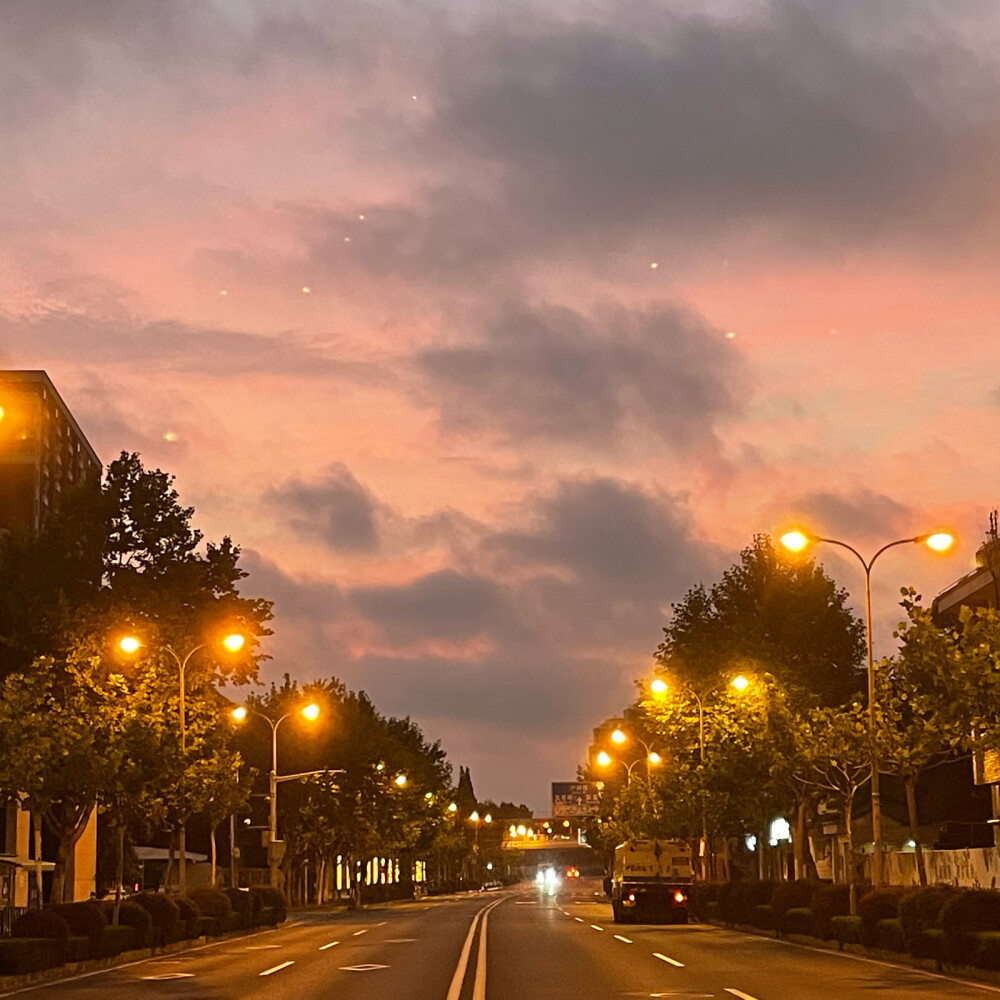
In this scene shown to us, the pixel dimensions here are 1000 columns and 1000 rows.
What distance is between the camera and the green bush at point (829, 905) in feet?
125

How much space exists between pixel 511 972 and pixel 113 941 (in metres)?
12.4

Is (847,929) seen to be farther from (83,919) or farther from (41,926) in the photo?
(41,926)

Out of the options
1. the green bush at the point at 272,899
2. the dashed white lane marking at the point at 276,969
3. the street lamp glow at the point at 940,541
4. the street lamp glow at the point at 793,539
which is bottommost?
the green bush at the point at 272,899

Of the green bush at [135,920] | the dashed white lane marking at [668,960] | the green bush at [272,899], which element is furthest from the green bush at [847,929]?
the green bush at [272,899]

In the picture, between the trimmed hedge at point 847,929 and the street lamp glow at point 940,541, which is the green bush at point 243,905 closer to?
the trimmed hedge at point 847,929

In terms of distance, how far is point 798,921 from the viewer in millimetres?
41156

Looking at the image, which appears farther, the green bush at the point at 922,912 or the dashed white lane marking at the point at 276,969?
the green bush at the point at 922,912

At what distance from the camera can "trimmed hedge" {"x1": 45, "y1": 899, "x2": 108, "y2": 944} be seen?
3391 cm

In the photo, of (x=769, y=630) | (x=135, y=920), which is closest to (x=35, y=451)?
(x=769, y=630)

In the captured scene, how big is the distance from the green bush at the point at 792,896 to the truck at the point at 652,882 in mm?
13341

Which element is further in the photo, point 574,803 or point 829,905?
point 574,803

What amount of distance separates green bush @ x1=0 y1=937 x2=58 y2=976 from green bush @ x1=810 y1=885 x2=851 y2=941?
733 inches

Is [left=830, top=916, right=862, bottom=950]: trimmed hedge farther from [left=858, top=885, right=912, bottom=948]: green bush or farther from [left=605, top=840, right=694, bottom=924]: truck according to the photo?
[left=605, top=840, right=694, bottom=924]: truck

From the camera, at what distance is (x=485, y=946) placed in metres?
36.7
